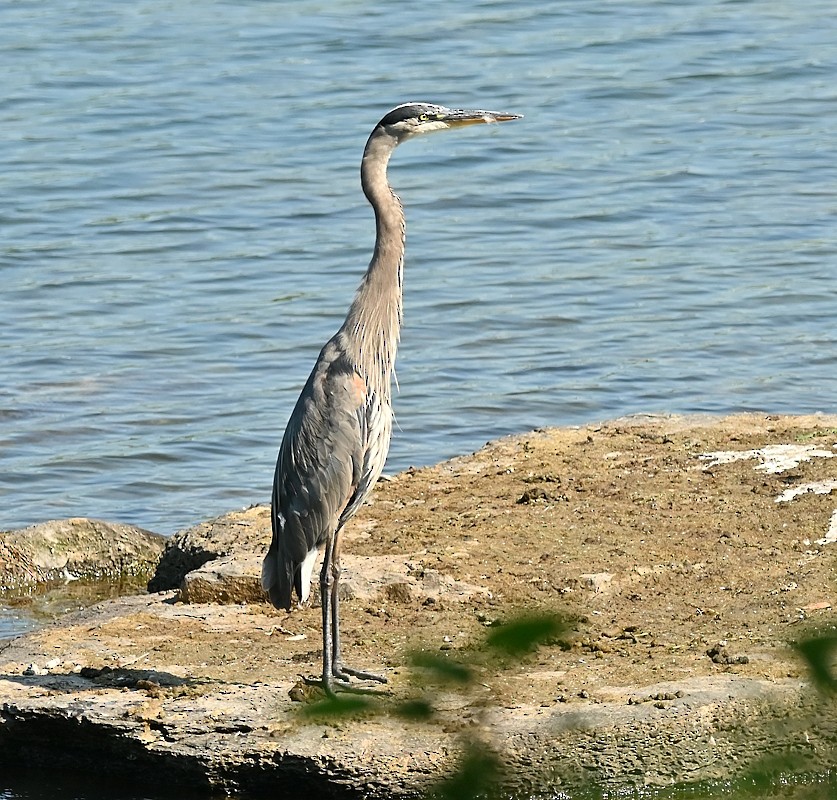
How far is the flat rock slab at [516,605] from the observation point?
4695 mm

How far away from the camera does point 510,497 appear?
6965 millimetres

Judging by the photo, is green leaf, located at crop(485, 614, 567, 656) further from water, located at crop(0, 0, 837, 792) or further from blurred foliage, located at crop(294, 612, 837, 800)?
water, located at crop(0, 0, 837, 792)

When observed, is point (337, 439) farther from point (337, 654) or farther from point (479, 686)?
point (479, 686)

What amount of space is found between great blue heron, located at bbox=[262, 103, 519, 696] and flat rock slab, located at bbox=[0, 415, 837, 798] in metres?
0.31

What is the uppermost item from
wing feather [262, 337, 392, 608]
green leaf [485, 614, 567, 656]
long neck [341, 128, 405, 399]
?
green leaf [485, 614, 567, 656]

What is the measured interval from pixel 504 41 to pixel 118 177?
229 inches

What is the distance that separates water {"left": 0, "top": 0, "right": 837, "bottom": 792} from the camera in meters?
9.96

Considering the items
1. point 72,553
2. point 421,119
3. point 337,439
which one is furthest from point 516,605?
point 72,553

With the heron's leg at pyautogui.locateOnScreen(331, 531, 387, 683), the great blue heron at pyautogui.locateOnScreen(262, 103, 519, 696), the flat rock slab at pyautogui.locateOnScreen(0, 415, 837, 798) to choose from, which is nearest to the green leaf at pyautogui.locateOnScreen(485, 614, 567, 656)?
the flat rock slab at pyautogui.locateOnScreen(0, 415, 837, 798)

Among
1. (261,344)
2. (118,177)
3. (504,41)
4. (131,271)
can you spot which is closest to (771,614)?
(261,344)

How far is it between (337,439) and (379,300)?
528mm

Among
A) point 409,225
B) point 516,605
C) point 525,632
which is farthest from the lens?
point 409,225

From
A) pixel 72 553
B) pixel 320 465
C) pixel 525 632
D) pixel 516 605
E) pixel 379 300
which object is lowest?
pixel 72 553

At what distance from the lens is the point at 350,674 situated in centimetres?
523
